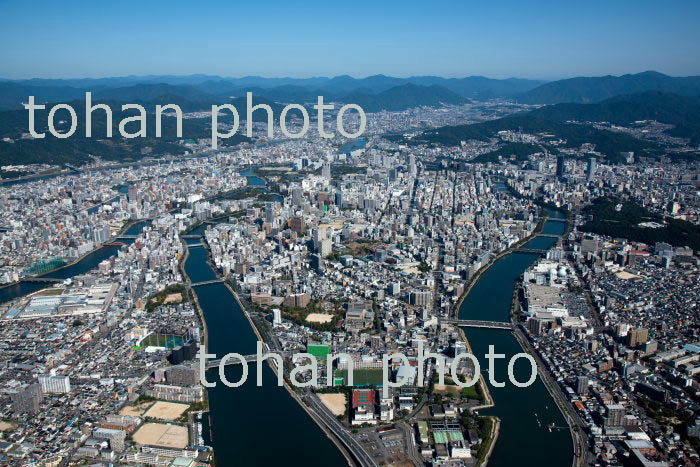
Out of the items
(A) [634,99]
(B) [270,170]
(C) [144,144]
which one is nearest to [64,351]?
(B) [270,170]

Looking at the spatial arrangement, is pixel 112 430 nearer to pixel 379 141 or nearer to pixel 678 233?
pixel 678 233

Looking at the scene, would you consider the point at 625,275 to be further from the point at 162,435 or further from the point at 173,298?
the point at 162,435

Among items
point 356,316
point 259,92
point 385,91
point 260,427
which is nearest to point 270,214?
point 356,316

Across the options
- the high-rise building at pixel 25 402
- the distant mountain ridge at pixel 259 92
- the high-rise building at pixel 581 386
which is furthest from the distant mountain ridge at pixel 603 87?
the high-rise building at pixel 25 402

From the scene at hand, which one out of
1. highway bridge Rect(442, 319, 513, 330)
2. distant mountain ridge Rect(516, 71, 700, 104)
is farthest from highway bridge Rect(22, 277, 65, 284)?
distant mountain ridge Rect(516, 71, 700, 104)

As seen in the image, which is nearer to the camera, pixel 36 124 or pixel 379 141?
pixel 36 124

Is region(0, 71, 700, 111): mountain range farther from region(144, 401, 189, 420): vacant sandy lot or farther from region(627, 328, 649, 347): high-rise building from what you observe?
region(627, 328, 649, 347): high-rise building
